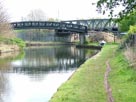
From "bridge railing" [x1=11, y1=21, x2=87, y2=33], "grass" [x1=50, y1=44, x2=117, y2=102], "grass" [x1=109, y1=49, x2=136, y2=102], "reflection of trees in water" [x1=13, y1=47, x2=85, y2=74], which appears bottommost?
"reflection of trees in water" [x1=13, y1=47, x2=85, y2=74]

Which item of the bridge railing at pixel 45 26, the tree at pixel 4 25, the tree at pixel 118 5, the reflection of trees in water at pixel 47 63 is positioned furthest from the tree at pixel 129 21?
the bridge railing at pixel 45 26

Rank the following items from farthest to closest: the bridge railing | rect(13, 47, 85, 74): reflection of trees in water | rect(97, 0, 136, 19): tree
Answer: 1. the bridge railing
2. rect(13, 47, 85, 74): reflection of trees in water
3. rect(97, 0, 136, 19): tree

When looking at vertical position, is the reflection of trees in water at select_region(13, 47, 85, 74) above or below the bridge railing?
below

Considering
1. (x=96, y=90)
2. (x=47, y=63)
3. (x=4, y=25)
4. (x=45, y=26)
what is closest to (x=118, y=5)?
(x=96, y=90)

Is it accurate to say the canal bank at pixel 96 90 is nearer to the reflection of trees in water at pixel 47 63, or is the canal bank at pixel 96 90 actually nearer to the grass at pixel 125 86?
the grass at pixel 125 86

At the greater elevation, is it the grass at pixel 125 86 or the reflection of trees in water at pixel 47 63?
the grass at pixel 125 86

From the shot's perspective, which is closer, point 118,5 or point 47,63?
point 118,5

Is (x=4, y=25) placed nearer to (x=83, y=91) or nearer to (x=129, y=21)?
(x=129, y=21)

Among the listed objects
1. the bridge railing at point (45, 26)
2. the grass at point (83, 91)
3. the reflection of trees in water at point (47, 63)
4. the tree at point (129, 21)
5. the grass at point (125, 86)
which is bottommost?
the reflection of trees in water at point (47, 63)

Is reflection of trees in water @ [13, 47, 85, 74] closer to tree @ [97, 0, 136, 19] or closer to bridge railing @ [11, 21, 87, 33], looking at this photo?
tree @ [97, 0, 136, 19]

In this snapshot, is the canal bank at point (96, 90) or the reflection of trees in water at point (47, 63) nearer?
the canal bank at point (96, 90)

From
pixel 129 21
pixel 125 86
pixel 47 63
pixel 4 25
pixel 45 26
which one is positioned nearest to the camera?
pixel 125 86

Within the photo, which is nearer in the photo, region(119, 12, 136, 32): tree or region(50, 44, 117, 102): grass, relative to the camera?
region(119, 12, 136, 32): tree

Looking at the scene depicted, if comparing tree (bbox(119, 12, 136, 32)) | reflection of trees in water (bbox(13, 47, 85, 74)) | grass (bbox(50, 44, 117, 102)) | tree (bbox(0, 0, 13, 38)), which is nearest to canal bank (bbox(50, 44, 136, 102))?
grass (bbox(50, 44, 117, 102))
